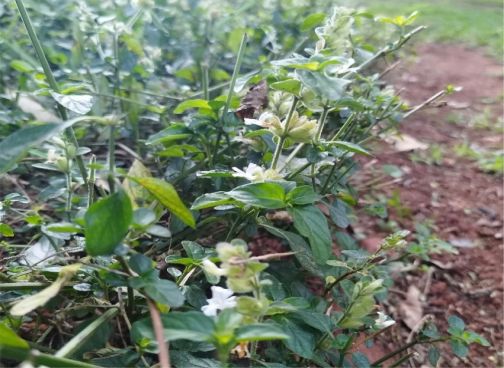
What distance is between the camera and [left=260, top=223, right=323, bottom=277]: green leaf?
76cm

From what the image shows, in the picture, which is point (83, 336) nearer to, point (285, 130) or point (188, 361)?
point (188, 361)

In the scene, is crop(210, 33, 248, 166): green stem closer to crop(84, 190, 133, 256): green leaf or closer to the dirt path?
crop(84, 190, 133, 256): green leaf

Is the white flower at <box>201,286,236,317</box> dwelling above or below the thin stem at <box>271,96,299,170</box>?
below

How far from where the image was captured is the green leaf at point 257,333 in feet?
1.57

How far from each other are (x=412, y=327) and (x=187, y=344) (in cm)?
72

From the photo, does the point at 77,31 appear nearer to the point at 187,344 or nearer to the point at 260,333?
the point at 187,344

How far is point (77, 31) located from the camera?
1.42 m

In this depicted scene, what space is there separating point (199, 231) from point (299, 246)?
227 millimetres

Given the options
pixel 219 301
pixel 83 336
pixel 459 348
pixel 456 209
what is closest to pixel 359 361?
pixel 459 348

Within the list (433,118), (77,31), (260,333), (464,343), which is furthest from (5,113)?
(433,118)

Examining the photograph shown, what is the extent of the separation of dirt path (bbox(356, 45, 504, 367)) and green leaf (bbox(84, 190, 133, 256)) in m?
0.84

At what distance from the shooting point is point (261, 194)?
64cm

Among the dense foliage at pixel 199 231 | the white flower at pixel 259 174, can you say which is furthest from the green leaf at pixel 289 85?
the white flower at pixel 259 174

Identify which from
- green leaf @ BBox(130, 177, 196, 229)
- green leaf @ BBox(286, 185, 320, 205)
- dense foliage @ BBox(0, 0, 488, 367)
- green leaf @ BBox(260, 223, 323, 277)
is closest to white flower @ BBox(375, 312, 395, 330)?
dense foliage @ BBox(0, 0, 488, 367)
